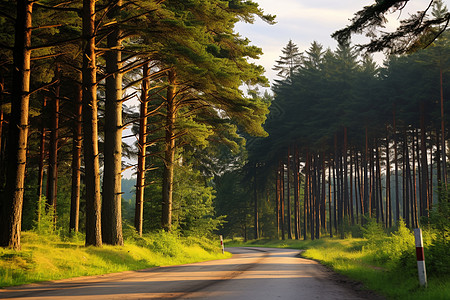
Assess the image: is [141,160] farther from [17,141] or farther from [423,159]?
[423,159]

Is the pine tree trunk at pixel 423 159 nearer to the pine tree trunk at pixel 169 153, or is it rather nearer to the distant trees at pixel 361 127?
the distant trees at pixel 361 127

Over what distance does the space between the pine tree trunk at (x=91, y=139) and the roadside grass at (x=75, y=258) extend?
827 millimetres

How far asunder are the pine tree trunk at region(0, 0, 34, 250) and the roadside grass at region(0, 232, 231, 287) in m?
0.77

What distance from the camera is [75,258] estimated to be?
13266 mm

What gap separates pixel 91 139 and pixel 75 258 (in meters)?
4.76

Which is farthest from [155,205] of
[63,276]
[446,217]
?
[446,217]

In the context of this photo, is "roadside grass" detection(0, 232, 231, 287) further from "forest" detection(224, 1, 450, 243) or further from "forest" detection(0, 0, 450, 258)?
"forest" detection(224, 1, 450, 243)

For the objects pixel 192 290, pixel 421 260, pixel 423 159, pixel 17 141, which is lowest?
pixel 192 290

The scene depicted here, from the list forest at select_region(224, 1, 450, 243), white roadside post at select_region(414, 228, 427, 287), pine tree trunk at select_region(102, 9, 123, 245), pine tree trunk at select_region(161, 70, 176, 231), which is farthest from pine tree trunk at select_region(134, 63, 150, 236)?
forest at select_region(224, 1, 450, 243)

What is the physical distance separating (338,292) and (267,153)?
57869 millimetres

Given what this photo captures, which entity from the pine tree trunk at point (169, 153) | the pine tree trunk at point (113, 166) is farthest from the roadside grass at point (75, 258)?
the pine tree trunk at point (169, 153)

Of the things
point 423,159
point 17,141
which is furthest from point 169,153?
point 423,159

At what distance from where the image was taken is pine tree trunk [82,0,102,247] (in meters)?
15.8

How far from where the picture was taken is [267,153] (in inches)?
2613
